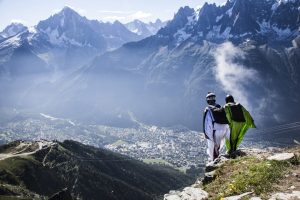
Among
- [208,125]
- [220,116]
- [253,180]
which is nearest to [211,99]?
[220,116]

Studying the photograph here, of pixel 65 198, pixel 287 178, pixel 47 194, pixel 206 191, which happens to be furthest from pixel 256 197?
pixel 47 194

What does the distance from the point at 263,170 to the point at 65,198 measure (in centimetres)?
1458

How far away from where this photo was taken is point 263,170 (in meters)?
22.1

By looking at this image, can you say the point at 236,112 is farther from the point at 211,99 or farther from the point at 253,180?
the point at 253,180

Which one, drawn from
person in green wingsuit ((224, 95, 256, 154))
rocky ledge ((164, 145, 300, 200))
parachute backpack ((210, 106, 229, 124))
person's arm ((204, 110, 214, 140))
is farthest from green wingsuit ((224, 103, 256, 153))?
rocky ledge ((164, 145, 300, 200))

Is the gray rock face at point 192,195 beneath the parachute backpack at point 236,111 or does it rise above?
beneath

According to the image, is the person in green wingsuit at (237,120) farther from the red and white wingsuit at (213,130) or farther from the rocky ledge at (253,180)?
the rocky ledge at (253,180)

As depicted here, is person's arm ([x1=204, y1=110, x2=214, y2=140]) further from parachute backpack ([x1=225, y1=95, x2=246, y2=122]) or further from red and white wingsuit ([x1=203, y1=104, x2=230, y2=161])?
parachute backpack ([x1=225, y1=95, x2=246, y2=122])

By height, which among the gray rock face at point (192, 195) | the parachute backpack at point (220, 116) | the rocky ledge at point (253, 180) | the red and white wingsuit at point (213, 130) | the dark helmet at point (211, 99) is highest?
the dark helmet at point (211, 99)

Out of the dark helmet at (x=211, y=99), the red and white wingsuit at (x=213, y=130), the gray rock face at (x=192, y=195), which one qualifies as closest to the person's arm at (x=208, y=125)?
the red and white wingsuit at (x=213, y=130)

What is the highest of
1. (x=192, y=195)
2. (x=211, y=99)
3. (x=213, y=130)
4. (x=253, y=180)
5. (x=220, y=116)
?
(x=211, y=99)

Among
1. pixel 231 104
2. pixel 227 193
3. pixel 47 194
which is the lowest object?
pixel 47 194

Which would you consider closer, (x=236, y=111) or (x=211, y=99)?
(x=236, y=111)

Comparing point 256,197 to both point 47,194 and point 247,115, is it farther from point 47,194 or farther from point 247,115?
point 47,194
